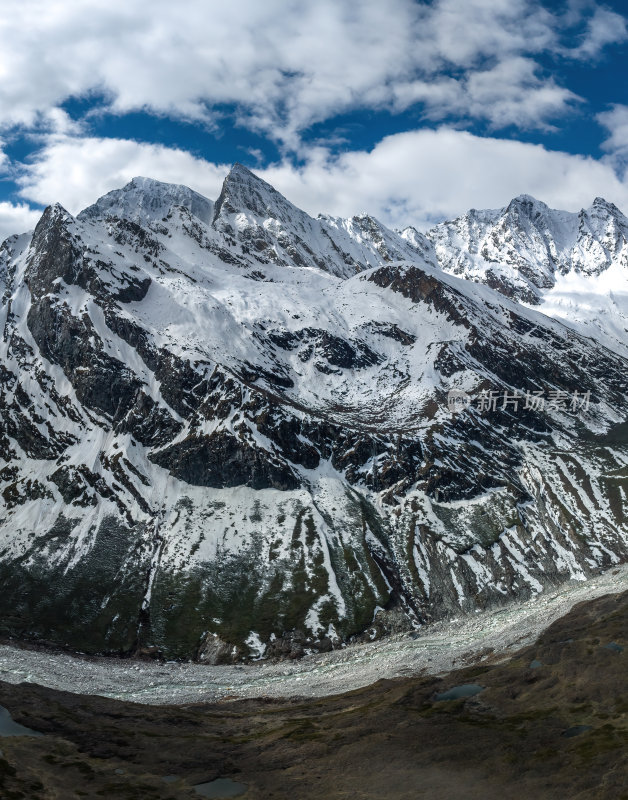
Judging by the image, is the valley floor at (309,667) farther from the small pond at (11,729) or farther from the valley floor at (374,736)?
the small pond at (11,729)

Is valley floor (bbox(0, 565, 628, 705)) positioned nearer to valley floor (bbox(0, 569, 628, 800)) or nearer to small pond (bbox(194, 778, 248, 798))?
valley floor (bbox(0, 569, 628, 800))

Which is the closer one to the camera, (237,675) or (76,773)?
(76,773)

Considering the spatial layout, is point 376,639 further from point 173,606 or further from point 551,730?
point 551,730

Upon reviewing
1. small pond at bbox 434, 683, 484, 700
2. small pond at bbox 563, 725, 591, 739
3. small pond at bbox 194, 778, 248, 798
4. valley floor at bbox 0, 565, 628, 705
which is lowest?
small pond at bbox 194, 778, 248, 798

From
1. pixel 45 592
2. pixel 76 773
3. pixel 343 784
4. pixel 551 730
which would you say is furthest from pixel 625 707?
pixel 45 592

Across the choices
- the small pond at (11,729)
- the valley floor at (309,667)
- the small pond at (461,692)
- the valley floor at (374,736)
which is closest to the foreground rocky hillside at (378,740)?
the valley floor at (374,736)

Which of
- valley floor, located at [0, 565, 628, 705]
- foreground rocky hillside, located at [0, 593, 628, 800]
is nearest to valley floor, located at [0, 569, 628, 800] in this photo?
foreground rocky hillside, located at [0, 593, 628, 800]
